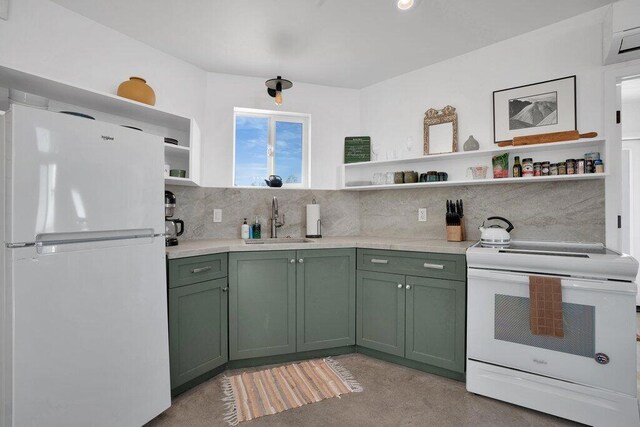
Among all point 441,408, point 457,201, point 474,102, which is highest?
point 474,102

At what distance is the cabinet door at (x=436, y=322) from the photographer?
7.05 feet

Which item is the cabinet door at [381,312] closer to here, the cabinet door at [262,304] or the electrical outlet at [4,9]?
the cabinet door at [262,304]

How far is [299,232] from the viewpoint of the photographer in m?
3.14

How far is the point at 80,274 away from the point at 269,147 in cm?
211

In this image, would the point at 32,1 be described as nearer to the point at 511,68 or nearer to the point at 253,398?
the point at 253,398

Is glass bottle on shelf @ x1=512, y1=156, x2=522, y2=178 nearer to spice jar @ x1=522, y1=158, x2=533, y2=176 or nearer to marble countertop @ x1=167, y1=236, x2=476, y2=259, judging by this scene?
spice jar @ x1=522, y1=158, x2=533, y2=176

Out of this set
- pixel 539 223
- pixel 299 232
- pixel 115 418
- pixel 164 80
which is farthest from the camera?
pixel 299 232

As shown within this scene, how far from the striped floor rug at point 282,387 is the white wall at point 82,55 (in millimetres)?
2156

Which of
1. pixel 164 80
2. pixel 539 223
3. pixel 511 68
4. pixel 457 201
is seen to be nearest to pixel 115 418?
pixel 164 80

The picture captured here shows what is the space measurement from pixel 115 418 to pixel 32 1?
2429mm

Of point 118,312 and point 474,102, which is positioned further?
point 474,102

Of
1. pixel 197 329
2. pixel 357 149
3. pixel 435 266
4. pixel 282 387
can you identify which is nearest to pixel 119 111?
pixel 197 329

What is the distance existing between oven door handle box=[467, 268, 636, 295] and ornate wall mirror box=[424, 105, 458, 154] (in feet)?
3.93

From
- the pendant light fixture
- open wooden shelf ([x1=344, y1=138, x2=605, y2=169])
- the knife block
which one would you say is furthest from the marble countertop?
the pendant light fixture
